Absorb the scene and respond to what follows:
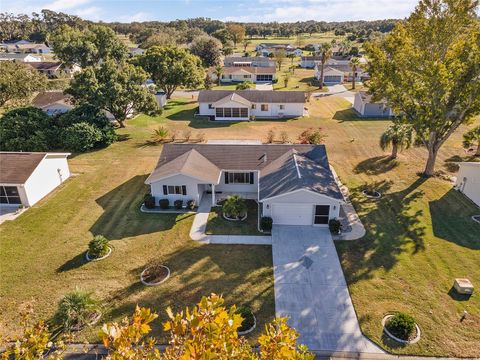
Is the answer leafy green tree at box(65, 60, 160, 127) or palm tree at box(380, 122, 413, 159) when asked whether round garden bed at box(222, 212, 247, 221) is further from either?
leafy green tree at box(65, 60, 160, 127)

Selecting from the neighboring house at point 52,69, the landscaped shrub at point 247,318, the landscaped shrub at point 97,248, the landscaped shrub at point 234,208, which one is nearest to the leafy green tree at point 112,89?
the landscaped shrub at point 234,208

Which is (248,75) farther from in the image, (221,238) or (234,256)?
(234,256)

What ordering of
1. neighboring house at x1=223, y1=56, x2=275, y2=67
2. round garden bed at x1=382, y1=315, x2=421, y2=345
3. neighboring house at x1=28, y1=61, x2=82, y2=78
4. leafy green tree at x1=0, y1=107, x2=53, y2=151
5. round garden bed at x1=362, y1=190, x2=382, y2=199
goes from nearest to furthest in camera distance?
round garden bed at x1=382, y1=315, x2=421, y2=345 → round garden bed at x1=362, y1=190, x2=382, y2=199 → leafy green tree at x1=0, y1=107, x2=53, y2=151 → neighboring house at x1=28, y1=61, x2=82, y2=78 → neighboring house at x1=223, y1=56, x2=275, y2=67

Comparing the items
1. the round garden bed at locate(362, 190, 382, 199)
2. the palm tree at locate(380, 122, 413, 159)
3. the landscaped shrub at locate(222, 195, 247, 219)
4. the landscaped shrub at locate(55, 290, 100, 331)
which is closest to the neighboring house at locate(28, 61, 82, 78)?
the landscaped shrub at locate(222, 195, 247, 219)

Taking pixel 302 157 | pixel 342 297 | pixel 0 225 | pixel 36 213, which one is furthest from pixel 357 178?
pixel 0 225

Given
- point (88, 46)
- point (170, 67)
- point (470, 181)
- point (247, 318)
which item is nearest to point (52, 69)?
point (88, 46)

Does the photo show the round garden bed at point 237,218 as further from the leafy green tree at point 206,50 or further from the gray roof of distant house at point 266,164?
the leafy green tree at point 206,50

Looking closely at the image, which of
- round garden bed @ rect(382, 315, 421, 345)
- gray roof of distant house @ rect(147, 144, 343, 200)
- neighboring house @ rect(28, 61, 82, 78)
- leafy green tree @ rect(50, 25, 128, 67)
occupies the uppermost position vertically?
leafy green tree @ rect(50, 25, 128, 67)
